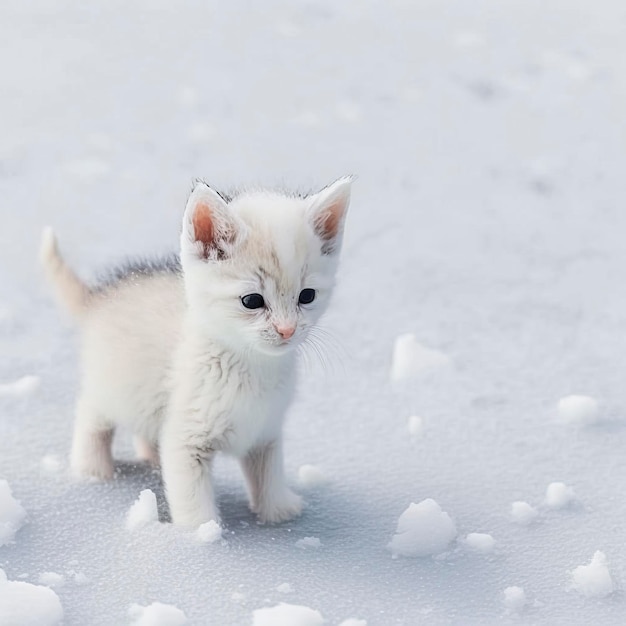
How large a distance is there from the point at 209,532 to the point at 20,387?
2.25 ft

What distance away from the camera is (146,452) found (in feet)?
7.21

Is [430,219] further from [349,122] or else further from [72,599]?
[72,599]

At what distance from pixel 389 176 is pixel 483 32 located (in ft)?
2.56

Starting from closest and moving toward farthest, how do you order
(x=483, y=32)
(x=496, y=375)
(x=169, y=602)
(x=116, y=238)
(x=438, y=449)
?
(x=169, y=602) → (x=438, y=449) → (x=496, y=375) → (x=116, y=238) → (x=483, y=32)

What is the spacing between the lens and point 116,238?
3.15 metres

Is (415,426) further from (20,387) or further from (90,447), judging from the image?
(20,387)

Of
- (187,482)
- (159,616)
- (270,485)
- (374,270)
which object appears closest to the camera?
(159,616)

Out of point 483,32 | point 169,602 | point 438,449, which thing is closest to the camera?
point 169,602

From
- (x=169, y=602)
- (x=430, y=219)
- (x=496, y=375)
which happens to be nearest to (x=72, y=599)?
(x=169, y=602)

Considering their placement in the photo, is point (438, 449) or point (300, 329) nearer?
point (300, 329)

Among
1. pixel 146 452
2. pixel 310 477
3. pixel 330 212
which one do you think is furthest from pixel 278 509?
pixel 330 212

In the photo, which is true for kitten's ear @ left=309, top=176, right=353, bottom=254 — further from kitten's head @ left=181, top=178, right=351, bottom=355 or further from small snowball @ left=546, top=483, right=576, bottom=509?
small snowball @ left=546, top=483, right=576, bottom=509

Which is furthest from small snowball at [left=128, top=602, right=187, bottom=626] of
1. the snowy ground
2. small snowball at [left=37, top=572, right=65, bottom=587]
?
small snowball at [left=37, top=572, right=65, bottom=587]

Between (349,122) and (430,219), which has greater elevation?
(349,122)
